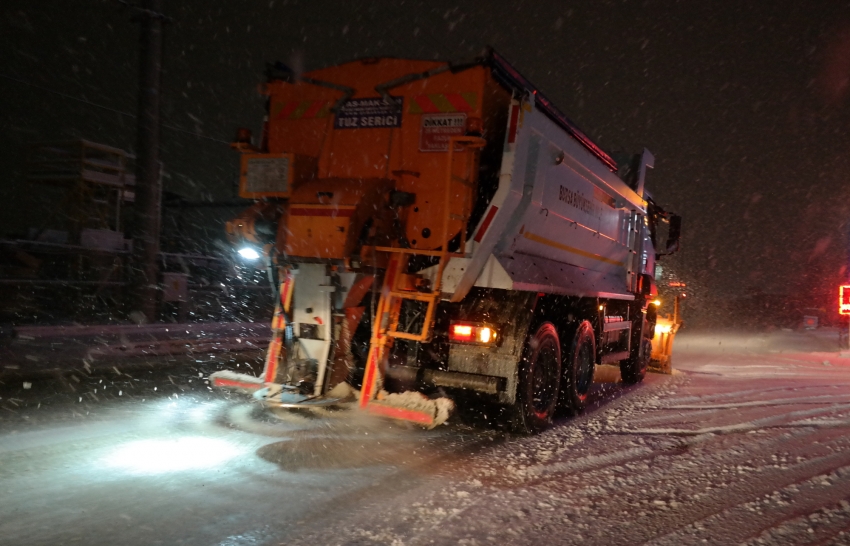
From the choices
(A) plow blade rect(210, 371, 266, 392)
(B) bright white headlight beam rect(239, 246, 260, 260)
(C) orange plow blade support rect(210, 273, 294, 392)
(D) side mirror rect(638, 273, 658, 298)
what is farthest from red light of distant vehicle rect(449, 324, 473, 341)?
(D) side mirror rect(638, 273, 658, 298)

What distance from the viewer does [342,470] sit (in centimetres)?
515

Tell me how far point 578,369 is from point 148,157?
10.8m

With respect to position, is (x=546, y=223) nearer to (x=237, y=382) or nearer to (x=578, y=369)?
(x=578, y=369)

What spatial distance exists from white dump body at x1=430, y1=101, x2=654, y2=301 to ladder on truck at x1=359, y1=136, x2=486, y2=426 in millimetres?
195

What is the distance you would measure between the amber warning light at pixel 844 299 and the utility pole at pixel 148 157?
60.5ft

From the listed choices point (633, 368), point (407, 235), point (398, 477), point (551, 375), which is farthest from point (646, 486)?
point (633, 368)

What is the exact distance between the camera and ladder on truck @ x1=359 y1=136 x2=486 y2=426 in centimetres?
611

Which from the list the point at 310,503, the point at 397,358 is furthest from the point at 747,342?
the point at 310,503

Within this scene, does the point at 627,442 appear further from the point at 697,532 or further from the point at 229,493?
the point at 229,493

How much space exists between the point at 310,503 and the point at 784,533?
2.91m

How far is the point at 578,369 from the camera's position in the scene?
326 inches

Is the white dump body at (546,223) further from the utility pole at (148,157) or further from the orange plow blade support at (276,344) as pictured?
the utility pole at (148,157)

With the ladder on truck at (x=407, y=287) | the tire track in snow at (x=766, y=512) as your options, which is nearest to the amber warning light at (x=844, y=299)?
the tire track in snow at (x=766, y=512)

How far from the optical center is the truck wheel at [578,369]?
7.85 m
